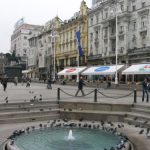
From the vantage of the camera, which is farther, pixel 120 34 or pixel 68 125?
pixel 120 34

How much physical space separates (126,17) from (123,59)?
7128 mm

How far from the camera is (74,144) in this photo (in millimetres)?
10953

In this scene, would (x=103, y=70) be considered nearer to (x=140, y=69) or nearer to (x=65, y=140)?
(x=140, y=69)

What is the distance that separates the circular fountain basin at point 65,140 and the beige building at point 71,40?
55.1 m

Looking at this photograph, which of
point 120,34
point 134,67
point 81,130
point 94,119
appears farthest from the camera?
point 120,34

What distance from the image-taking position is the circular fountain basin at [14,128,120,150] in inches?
418

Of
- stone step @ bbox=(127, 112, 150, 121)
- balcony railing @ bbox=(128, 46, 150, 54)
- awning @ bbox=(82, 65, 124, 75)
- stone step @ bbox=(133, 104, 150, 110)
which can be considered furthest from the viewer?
awning @ bbox=(82, 65, 124, 75)

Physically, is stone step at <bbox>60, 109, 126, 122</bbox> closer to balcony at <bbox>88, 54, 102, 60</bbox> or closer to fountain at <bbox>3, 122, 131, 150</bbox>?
fountain at <bbox>3, 122, 131, 150</bbox>

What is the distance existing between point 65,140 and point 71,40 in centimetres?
6591

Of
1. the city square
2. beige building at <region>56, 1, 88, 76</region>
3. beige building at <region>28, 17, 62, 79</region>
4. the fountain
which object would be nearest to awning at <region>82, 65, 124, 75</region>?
the city square

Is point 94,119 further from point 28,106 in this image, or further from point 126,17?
point 126,17

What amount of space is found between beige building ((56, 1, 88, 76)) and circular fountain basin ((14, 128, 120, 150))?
5506 centimetres

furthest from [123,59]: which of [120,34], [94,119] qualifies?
[94,119]

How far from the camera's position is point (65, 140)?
38.1 ft
